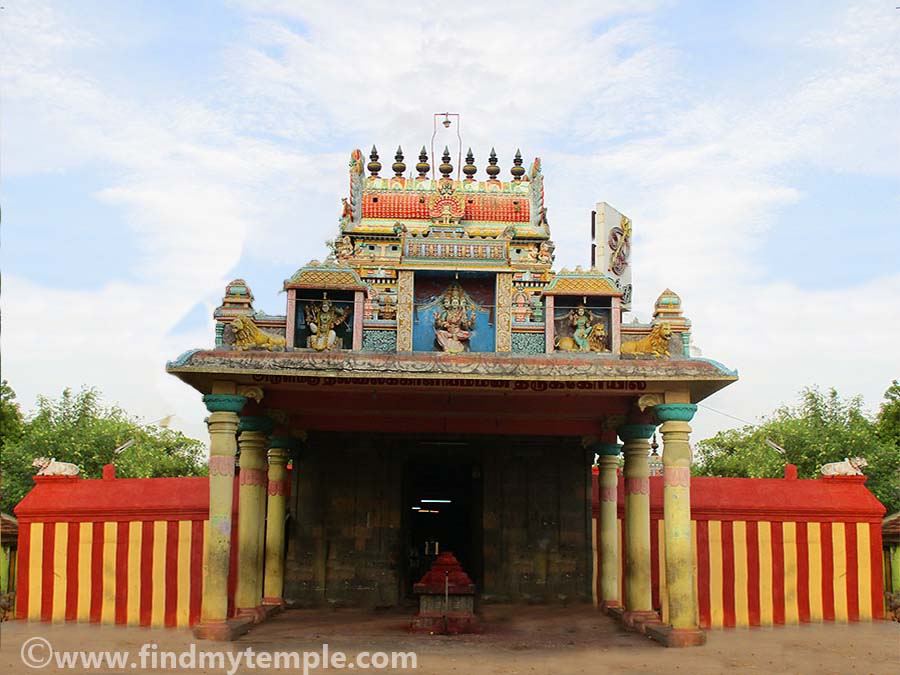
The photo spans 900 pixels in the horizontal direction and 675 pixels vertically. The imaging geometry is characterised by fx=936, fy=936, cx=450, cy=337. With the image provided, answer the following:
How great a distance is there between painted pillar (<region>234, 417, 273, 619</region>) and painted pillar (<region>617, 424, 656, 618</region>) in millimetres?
6984

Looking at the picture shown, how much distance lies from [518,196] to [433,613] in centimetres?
1814

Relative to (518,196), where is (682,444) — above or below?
below

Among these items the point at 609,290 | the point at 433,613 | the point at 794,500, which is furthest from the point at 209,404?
the point at 794,500

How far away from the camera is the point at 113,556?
1822 cm

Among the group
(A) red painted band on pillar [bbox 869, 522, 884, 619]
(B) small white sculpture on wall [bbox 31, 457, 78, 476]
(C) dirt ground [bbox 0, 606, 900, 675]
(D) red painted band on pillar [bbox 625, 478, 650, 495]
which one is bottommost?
(C) dirt ground [bbox 0, 606, 900, 675]

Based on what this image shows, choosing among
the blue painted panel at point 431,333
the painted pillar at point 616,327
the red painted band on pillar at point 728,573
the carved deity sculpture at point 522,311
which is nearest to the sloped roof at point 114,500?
the blue painted panel at point 431,333

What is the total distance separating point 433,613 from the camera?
1627cm

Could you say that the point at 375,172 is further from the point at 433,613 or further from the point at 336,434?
the point at 433,613

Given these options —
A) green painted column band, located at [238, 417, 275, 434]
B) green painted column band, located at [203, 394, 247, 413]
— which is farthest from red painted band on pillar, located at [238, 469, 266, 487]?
green painted column band, located at [203, 394, 247, 413]

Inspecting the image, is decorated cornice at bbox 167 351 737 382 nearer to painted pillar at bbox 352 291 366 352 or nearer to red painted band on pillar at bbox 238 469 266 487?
painted pillar at bbox 352 291 366 352

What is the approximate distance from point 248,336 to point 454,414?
5.19m

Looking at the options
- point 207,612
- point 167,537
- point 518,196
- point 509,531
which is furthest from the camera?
point 518,196

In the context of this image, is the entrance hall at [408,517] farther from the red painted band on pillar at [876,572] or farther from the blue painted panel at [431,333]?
the blue painted panel at [431,333]

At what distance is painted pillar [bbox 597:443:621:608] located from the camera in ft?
66.4
